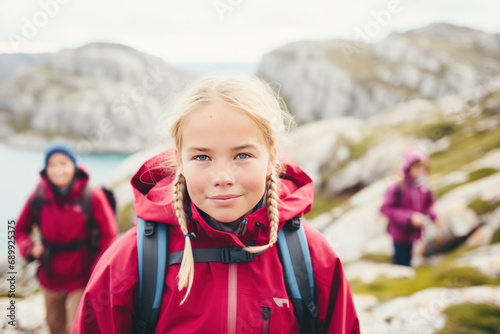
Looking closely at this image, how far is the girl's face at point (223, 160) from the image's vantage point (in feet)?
8.23

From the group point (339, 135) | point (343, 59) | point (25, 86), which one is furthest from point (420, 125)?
point (25, 86)

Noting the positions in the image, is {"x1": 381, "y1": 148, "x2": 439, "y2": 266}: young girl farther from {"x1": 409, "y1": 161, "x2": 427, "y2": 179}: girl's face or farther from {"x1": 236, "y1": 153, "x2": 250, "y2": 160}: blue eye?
{"x1": 236, "y1": 153, "x2": 250, "y2": 160}: blue eye

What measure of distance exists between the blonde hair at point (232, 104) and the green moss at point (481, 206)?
12.0 m

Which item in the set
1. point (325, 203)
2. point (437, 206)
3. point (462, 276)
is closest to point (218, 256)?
point (462, 276)

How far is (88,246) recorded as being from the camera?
6074 millimetres

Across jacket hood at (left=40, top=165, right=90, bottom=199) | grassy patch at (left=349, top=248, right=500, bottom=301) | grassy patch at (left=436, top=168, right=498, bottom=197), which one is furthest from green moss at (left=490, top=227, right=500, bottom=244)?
jacket hood at (left=40, top=165, right=90, bottom=199)

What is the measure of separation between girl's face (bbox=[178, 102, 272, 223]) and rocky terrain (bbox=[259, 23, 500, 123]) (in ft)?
422

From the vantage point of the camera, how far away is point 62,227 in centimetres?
588

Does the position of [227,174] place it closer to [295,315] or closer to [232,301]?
[232,301]

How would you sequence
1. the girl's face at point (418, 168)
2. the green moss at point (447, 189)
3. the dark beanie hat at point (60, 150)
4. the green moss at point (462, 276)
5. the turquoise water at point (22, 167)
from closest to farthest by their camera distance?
the dark beanie hat at point (60, 150) < the green moss at point (462, 276) < the girl's face at point (418, 168) < the green moss at point (447, 189) < the turquoise water at point (22, 167)

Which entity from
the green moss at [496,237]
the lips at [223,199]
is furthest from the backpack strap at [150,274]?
the green moss at [496,237]

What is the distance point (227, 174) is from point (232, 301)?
104 centimetres

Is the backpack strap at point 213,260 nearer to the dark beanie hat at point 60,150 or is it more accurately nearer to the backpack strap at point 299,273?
the backpack strap at point 299,273

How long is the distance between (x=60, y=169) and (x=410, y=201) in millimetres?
8216
